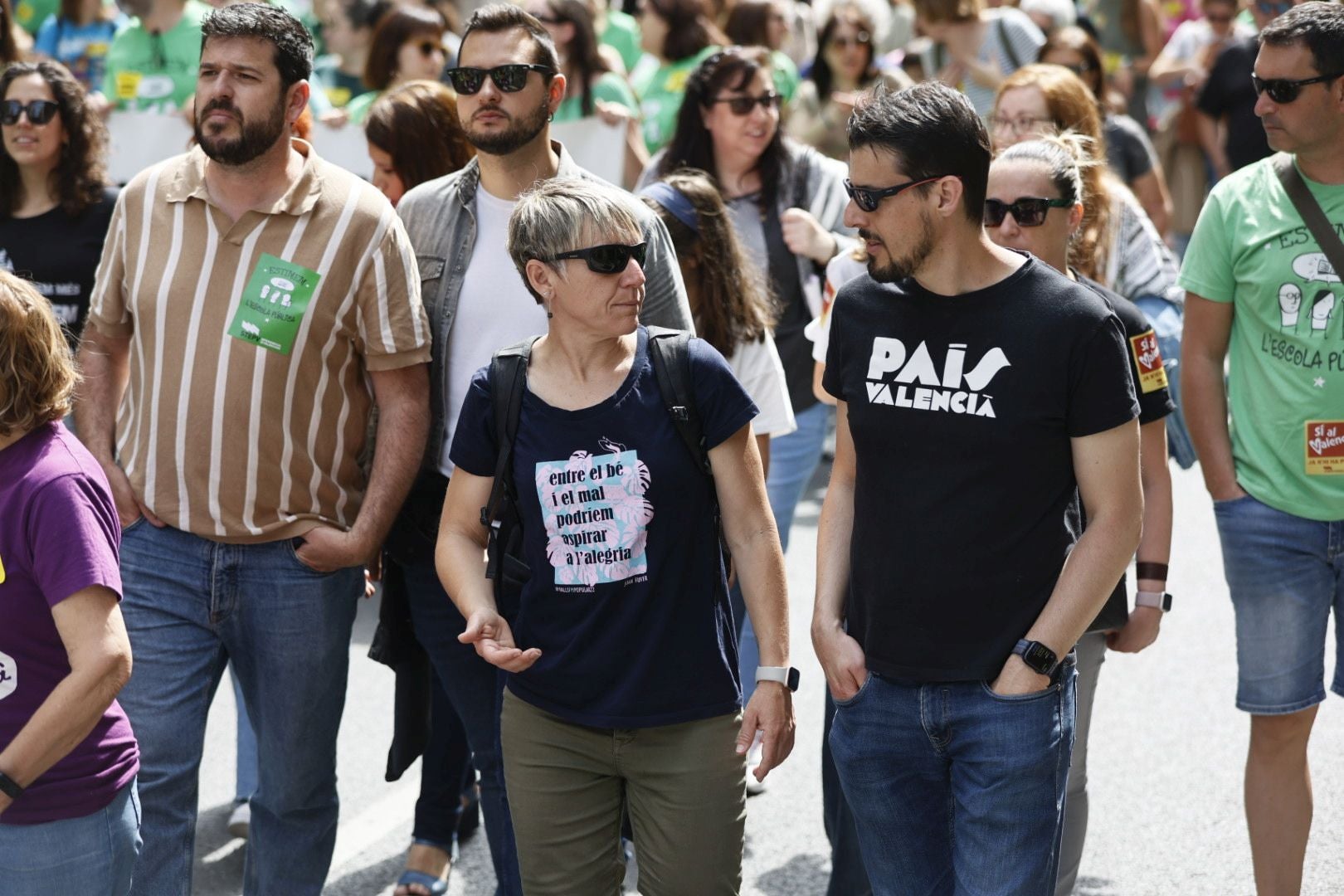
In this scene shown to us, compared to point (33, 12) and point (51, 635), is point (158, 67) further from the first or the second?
point (51, 635)

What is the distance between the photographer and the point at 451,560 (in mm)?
3346

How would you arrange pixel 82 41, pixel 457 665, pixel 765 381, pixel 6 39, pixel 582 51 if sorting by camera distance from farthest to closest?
1. pixel 82 41
2. pixel 582 51
3. pixel 6 39
4. pixel 765 381
5. pixel 457 665

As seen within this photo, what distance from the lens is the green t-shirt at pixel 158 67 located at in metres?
7.82

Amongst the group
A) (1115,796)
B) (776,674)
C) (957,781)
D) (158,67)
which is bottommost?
(1115,796)

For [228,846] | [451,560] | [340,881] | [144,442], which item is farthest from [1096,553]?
[228,846]

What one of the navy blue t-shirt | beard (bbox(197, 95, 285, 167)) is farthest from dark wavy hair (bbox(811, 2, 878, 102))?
the navy blue t-shirt

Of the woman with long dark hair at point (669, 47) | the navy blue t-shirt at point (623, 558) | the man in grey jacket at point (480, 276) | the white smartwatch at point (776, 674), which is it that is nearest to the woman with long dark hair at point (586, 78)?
the woman with long dark hair at point (669, 47)

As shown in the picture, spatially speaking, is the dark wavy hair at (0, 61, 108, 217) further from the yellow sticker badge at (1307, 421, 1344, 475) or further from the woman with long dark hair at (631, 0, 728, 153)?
the yellow sticker badge at (1307, 421, 1344, 475)

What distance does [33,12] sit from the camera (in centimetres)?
1002

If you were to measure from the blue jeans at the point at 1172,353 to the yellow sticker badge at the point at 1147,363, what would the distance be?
903mm

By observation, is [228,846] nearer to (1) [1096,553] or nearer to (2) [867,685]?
(2) [867,685]

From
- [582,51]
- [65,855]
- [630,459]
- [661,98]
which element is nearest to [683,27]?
[661,98]

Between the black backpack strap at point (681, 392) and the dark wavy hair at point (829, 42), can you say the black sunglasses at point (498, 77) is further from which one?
the dark wavy hair at point (829, 42)

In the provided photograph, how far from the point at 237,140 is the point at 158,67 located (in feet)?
A: 14.5
